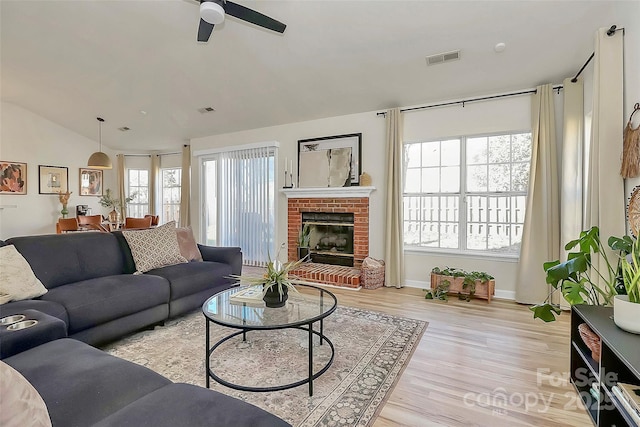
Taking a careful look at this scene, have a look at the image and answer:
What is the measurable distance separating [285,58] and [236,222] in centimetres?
330

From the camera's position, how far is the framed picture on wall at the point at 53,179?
6269 mm

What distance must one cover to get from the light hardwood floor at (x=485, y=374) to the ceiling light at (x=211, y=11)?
2.73 metres

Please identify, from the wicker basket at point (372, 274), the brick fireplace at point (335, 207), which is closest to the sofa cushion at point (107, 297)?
the wicker basket at point (372, 274)

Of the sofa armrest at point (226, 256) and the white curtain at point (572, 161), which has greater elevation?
the white curtain at point (572, 161)

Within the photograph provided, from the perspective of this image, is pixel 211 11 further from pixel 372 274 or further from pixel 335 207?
pixel 372 274

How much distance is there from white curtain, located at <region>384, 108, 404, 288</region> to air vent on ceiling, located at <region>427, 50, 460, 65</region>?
36.7 inches

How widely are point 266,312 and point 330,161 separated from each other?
3.19 meters

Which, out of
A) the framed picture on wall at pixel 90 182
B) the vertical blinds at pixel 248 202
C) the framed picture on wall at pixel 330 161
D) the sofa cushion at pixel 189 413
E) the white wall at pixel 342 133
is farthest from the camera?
the framed picture on wall at pixel 90 182

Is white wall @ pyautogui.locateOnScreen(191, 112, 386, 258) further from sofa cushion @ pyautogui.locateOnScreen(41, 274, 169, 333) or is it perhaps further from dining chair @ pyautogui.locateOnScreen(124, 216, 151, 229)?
sofa cushion @ pyautogui.locateOnScreen(41, 274, 169, 333)

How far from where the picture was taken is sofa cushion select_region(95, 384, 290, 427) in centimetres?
101

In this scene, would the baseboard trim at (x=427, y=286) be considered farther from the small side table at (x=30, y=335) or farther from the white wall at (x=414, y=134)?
the small side table at (x=30, y=335)

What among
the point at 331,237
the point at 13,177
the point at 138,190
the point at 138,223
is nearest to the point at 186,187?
the point at 138,223

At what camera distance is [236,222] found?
6004mm

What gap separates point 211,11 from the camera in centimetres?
210
